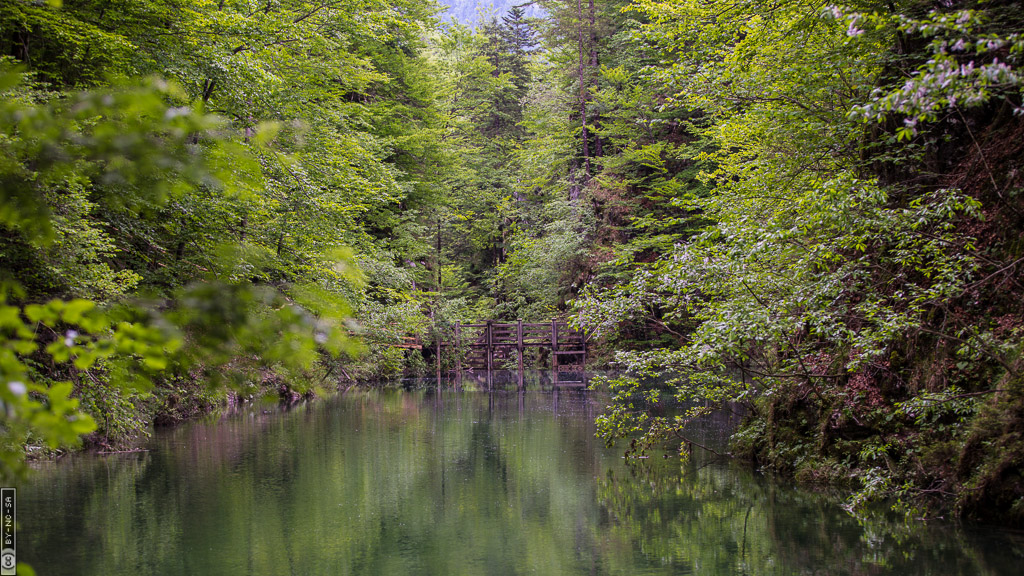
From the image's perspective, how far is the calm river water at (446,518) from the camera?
5625 mm

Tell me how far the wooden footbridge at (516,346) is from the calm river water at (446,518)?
1364 cm

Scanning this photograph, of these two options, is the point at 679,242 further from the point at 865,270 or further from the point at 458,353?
the point at 458,353

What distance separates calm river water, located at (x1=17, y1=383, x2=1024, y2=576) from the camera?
5.62 m

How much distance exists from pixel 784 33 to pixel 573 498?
5990 millimetres

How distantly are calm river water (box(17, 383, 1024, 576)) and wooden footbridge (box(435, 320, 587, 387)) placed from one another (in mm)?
13636

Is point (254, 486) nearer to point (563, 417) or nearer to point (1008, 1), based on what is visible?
point (563, 417)

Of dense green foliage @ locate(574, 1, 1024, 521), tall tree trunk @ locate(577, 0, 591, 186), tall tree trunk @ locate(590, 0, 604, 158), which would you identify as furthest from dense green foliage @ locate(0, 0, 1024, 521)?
tall tree trunk @ locate(590, 0, 604, 158)

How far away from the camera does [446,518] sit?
7105 millimetres

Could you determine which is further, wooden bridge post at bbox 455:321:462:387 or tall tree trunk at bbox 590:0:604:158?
tall tree trunk at bbox 590:0:604:158

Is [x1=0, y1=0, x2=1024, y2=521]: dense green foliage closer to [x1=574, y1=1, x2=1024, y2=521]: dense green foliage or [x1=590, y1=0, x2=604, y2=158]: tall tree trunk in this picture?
[x1=574, y1=1, x2=1024, y2=521]: dense green foliage

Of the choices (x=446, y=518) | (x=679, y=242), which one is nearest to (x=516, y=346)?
(x=679, y=242)

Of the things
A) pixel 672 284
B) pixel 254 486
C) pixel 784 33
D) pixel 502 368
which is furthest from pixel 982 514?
pixel 502 368

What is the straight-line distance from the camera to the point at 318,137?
50.8ft

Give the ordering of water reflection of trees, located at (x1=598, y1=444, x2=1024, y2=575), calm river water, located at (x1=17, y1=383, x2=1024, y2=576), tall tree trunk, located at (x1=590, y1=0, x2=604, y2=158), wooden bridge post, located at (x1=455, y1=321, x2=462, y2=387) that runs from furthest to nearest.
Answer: tall tree trunk, located at (x1=590, y1=0, x2=604, y2=158) → wooden bridge post, located at (x1=455, y1=321, x2=462, y2=387) → calm river water, located at (x1=17, y1=383, x2=1024, y2=576) → water reflection of trees, located at (x1=598, y1=444, x2=1024, y2=575)
